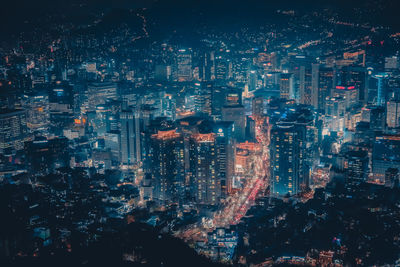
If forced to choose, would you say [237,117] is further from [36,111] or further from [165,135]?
[36,111]

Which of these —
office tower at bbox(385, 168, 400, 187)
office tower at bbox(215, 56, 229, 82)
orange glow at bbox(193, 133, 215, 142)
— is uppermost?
office tower at bbox(215, 56, 229, 82)

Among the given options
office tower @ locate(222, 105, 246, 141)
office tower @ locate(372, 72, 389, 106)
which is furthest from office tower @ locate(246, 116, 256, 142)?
office tower @ locate(372, 72, 389, 106)

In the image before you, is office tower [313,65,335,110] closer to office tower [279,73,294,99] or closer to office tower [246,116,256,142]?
office tower [279,73,294,99]

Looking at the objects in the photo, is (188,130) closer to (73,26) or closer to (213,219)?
(213,219)

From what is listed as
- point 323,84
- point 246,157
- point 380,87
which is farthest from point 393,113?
point 246,157

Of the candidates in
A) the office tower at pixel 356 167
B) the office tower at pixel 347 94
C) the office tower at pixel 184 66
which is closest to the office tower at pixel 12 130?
the office tower at pixel 184 66

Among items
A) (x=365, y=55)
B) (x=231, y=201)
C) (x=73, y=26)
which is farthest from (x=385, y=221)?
(x=73, y=26)
